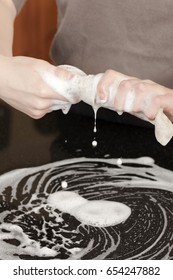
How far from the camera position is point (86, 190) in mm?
973

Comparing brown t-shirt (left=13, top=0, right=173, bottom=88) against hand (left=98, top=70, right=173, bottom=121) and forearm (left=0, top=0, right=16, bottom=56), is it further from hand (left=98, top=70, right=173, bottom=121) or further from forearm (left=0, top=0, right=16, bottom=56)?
hand (left=98, top=70, right=173, bottom=121)

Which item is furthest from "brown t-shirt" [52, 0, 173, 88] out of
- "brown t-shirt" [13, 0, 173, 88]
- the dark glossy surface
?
the dark glossy surface

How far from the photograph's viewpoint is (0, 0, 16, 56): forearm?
1.06 meters

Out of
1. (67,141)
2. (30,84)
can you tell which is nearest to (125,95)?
(30,84)

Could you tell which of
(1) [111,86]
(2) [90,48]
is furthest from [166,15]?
(1) [111,86]

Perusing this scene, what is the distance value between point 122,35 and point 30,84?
283 mm

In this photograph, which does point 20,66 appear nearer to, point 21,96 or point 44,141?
point 21,96

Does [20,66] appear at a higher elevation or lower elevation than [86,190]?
higher

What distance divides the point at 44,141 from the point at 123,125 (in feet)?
0.55

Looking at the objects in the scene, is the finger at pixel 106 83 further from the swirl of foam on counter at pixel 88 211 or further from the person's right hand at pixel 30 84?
the swirl of foam on counter at pixel 88 211

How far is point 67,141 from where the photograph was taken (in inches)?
43.8
